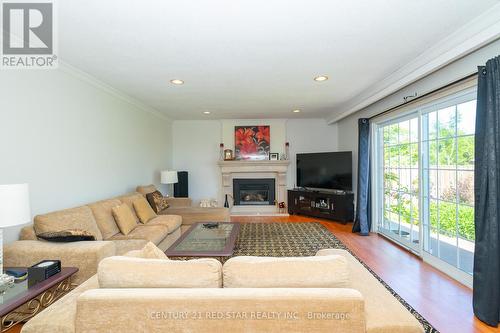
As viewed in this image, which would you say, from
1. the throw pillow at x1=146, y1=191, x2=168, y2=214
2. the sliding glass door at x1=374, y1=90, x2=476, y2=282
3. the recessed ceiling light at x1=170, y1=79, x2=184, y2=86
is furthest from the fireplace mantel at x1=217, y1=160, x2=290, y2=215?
the recessed ceiling light at x1=170, y1=79, x2=184, y2=86

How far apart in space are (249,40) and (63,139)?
2.52 metres

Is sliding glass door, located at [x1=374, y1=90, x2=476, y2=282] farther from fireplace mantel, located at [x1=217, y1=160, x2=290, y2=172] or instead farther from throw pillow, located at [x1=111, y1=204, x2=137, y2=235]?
throw pillow, located at [x1=111, y1=204, x2=137, y2=235]

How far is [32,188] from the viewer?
2629 millimetres

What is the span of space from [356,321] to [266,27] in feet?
7.49

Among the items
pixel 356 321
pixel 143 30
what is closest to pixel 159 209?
pixel 143 30

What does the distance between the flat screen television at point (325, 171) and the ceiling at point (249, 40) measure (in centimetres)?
213

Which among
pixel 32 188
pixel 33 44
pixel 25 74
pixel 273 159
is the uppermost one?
pixel 33 44

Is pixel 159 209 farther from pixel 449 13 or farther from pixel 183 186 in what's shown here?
pixel 449 13

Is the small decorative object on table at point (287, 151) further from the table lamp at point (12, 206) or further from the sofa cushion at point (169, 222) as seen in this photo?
the table lamp at point (12, 206)

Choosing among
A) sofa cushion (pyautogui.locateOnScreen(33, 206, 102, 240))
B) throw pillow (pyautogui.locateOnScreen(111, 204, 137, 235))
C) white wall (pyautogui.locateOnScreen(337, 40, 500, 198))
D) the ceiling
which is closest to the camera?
the ceiling

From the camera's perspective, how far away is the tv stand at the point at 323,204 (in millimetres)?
5676

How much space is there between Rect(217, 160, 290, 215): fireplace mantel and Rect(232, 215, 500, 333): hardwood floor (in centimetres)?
261

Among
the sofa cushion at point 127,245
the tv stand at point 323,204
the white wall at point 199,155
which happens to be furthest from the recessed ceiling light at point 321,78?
the white wall at point 199,155

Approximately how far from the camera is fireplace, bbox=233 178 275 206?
704 cm
